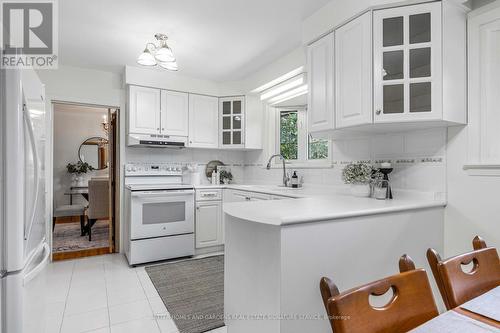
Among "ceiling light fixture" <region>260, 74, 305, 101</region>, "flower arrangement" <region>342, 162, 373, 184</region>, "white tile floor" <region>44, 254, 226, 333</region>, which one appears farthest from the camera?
"ceiling light fixture" <region>260, 74, 305, 101</region>

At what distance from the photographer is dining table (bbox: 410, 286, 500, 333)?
703 mm

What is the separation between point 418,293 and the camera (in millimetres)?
845

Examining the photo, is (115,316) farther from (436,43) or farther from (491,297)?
(436,43)

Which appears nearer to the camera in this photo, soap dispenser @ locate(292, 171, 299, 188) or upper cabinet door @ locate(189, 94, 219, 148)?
soap dispenser @ locate(292, 171, 299, 188)

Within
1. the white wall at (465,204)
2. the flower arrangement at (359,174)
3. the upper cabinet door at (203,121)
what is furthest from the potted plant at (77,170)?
the white wall at (465,204)

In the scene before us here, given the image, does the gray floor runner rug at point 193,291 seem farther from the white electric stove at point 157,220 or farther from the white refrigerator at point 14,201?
the white refrigerator at point 14,201

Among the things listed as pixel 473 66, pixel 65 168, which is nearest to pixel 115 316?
pixel 473 66

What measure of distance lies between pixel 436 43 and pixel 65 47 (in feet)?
11.1

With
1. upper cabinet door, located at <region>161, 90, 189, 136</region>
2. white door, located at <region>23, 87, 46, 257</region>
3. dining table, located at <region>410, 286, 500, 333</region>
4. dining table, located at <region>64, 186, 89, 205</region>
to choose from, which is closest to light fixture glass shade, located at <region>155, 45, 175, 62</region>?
white door, located at <region>23, 87, 46, 257</region>

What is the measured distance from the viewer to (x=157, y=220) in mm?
3242

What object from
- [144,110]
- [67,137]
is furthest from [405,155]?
[67,137]

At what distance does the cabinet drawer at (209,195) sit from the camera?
3.54 m

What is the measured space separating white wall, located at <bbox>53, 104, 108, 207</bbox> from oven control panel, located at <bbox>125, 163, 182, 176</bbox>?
2969 millimetres

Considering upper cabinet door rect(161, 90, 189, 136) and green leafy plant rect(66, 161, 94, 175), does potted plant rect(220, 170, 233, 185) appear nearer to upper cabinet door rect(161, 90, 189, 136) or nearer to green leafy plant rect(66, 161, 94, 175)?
upper cabinet door rect(161, 90, 189, 136)
